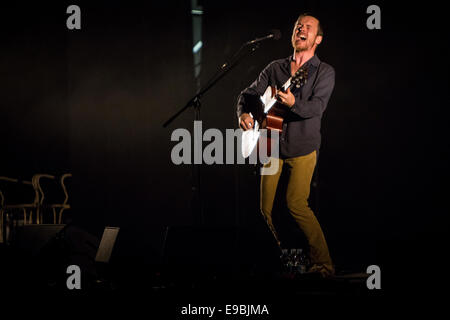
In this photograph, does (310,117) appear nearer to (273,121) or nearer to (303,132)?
(303,132)

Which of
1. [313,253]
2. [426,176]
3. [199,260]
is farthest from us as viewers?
[426,176]

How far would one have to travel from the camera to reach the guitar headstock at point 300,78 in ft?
11.0

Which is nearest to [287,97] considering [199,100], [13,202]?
[199,100]

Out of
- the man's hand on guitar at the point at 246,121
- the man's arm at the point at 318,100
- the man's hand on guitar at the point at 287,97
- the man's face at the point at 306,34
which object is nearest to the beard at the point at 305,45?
the man's face at the point at 306,34

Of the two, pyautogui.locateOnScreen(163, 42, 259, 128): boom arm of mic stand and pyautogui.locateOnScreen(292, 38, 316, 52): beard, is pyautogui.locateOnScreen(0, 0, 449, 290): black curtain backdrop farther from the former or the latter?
pyautogui.locateOnScreen(292, 38, 316, 52): beard

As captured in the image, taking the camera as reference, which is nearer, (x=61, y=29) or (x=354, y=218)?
(x=354, y=218)

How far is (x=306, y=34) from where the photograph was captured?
3.66 m

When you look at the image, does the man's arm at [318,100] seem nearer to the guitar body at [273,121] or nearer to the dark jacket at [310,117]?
the dark jacket at [310,117]

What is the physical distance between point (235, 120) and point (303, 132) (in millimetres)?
834

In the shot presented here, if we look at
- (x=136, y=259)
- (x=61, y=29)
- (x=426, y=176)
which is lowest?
(x=136, y=259)
